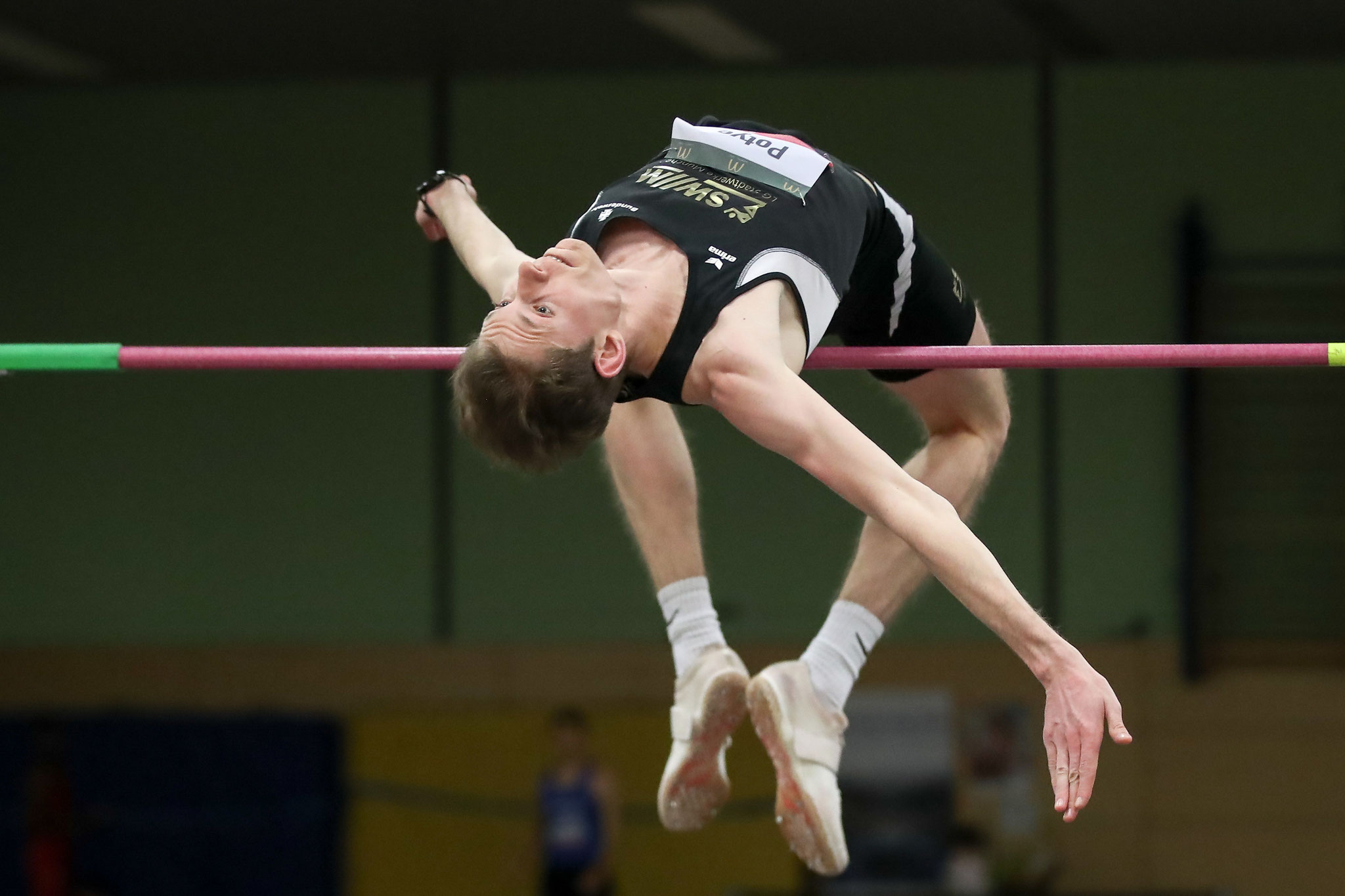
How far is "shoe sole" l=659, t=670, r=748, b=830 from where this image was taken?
289cm

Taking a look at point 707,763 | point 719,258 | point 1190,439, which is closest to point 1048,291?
point 1190,439

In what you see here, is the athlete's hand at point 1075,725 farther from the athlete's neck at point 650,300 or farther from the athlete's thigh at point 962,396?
the athlete's thigh at point 962,396

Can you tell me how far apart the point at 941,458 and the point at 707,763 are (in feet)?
2.29

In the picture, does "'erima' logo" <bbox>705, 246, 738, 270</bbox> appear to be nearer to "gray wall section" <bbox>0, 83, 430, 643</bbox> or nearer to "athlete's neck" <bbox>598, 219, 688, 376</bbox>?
"athlete's neck" <bbox>598, 219, 688, 376</bbox>

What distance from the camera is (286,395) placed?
7.22 meters

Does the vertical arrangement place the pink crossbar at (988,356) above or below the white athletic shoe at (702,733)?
above

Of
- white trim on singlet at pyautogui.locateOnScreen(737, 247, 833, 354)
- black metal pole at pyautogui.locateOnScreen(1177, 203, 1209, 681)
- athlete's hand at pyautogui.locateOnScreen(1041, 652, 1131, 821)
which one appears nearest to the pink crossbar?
white trim on singlet at pyautogui.locateOnScreen(737, 247, 833, 354)

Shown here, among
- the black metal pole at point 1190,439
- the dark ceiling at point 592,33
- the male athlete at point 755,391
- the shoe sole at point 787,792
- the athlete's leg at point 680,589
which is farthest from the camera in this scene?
the black metal pole at point 1190,439

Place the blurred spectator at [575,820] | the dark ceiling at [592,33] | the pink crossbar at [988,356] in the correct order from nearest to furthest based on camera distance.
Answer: the pink crossbar at [988,356], the dark ceiling at [592,33], the blurred spectator at [575,820]

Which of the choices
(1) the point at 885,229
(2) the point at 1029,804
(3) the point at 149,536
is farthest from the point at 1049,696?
(3) the point at 149,536

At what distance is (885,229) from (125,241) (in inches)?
204

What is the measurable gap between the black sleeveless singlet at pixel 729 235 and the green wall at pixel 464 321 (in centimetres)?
406

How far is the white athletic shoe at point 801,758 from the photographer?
9.29 feet

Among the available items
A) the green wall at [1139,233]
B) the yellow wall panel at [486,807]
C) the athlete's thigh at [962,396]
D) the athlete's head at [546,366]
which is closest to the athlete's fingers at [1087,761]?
the athlete's head at [546,366]
